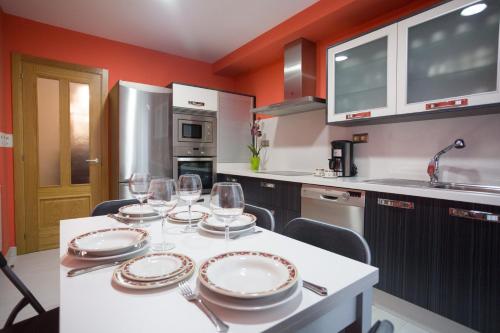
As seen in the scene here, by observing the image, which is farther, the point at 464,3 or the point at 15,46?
the point at 15,46

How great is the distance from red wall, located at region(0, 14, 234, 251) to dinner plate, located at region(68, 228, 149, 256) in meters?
2.32

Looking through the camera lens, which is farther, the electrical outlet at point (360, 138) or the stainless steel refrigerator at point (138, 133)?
the stainless steel refrigerator at point (138, 133)

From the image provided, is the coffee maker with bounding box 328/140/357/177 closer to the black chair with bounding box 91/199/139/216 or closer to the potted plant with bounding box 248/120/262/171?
the potted plant with bounding box 248/120/262/171

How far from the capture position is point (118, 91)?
267 centimetres

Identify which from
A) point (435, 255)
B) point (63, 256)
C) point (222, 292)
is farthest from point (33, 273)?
point (435, 255)

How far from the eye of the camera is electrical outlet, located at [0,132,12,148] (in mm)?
2439

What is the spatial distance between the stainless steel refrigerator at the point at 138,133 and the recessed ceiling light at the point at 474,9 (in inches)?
101

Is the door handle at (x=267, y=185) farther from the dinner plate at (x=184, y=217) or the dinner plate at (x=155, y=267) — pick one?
the dinner plate at (x=155, y=267)

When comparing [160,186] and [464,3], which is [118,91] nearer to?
[160,186]

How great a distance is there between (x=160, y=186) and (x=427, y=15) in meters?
1.93

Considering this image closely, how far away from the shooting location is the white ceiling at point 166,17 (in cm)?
239

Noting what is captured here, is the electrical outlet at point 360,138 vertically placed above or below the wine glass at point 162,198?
above

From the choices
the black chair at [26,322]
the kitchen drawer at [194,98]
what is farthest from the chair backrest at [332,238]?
the kitchen drawer at [194,98]

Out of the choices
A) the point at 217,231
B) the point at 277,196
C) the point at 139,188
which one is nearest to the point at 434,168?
the point at 277,196
